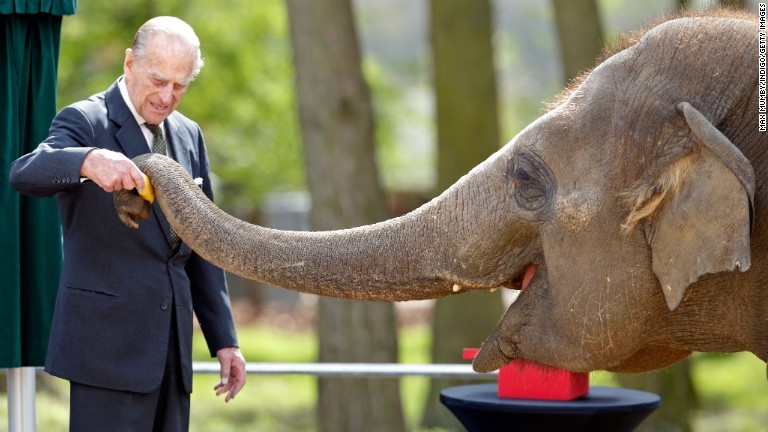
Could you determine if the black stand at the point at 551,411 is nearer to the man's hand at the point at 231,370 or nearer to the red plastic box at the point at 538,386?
the red plastic box at the point at 538,386

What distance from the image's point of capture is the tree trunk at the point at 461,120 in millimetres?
11156

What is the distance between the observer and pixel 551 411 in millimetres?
5031

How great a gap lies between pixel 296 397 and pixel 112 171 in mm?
12393

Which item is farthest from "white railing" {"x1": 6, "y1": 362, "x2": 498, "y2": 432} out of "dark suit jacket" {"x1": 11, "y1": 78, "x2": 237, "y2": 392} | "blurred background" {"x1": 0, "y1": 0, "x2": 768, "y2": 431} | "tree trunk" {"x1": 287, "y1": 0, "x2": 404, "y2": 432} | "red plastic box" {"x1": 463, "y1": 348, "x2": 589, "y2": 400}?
"tree trunk" {"x1": 287, "y1": 0, "x2": 404, "y2": 432}

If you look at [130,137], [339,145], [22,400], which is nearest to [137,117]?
[130,137]

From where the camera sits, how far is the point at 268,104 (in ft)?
57.8

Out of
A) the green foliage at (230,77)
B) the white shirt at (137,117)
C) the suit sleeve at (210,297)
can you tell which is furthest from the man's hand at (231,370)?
the green foliage at (230,77)

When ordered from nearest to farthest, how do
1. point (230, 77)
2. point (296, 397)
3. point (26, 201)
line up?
point (26, 201) → point (296, 397) → point (230, 77)

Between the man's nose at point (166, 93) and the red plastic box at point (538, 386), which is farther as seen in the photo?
the red plastic box at point (538, 386)

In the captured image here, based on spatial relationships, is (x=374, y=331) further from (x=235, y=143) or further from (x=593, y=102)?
(x=235, y=143)

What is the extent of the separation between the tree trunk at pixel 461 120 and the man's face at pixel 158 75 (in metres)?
6.66

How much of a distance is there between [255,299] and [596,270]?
78.2 feet

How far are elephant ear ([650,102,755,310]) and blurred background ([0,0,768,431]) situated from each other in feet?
2.79

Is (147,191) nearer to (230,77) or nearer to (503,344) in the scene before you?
(503,344)
